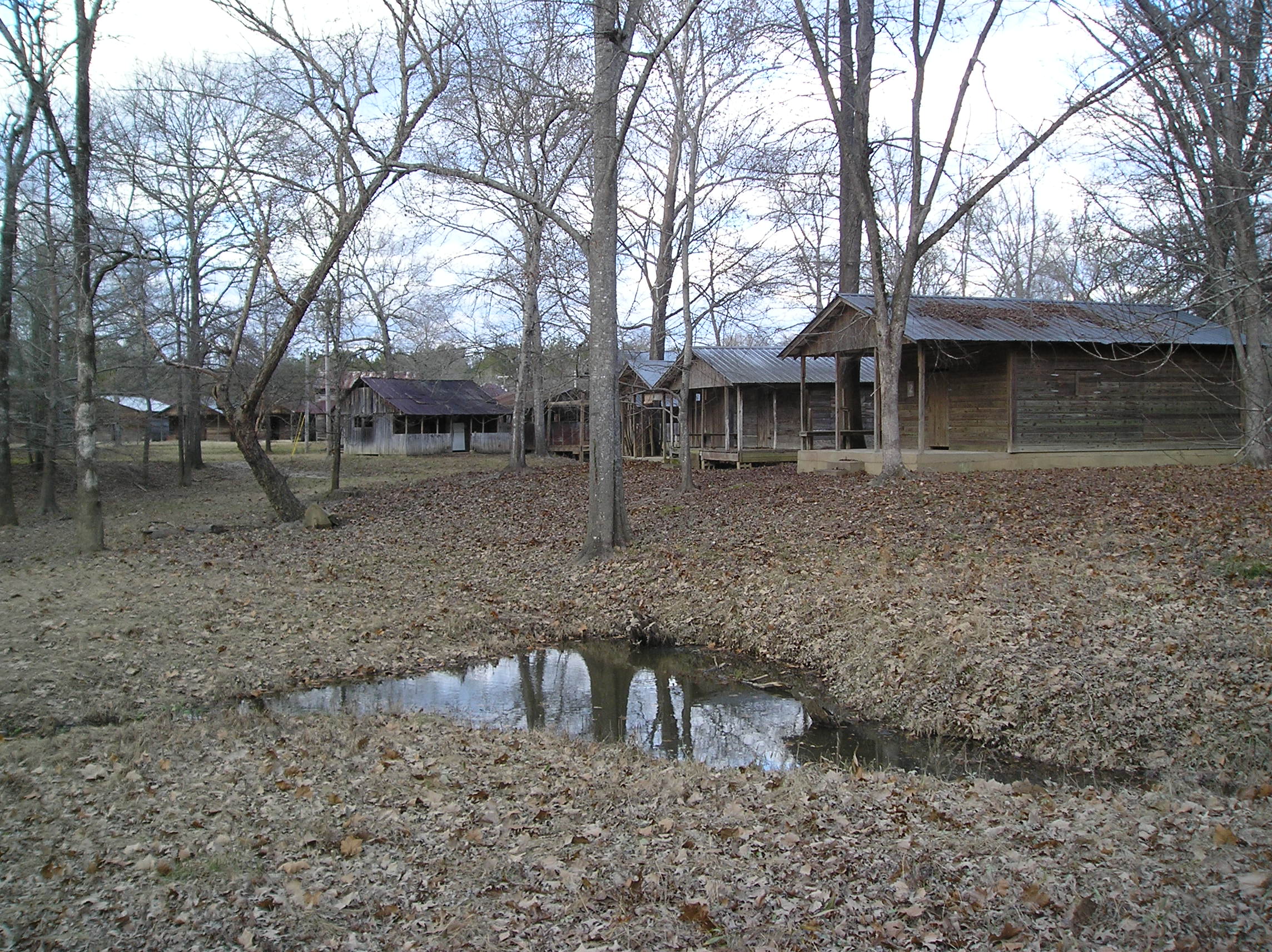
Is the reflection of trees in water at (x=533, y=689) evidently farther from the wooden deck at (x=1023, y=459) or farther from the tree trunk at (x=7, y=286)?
the tree trunk at (x=7, y=286)

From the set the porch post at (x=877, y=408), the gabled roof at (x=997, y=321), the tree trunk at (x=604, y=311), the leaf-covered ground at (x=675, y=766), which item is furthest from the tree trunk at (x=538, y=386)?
the leaf-covered ground at (x=675, y=766)

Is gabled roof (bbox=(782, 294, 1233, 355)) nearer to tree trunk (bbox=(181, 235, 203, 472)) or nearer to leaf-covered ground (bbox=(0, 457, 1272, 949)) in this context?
leaf-covered ground (bbox=(0, 457, 1272, 949))

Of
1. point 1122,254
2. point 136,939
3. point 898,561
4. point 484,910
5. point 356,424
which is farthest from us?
point 356,424

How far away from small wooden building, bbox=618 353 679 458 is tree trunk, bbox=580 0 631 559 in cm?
1620

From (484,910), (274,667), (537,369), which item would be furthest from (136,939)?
(537,369)

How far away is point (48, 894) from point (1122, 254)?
11457 mm

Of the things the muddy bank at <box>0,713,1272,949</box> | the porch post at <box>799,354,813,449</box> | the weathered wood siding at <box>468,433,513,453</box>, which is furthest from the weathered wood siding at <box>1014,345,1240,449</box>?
the weathered wood siding at <box>468,433,513,453</box>

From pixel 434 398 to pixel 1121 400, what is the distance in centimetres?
3497

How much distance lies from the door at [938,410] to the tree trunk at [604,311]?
11761 mm

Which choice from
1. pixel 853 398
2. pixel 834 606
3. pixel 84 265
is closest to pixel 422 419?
pixel 853 398

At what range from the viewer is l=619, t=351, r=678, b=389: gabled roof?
3197 centimetres

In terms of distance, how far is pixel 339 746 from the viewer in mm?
6645

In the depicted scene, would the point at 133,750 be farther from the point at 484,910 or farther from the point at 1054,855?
the point at 1054,855

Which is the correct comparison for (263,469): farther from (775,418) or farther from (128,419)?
(128,419)
